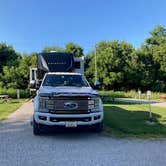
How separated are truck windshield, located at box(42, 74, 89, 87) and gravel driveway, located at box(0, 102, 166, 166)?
1.80 metres

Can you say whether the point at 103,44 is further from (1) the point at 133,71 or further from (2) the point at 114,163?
(2) the point at 114,163

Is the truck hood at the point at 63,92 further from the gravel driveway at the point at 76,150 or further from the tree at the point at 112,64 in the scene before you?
the tree at the point at 112,64

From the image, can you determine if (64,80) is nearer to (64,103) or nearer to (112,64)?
(64,103)

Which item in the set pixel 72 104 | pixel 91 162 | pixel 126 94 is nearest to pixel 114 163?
pixel 91 162

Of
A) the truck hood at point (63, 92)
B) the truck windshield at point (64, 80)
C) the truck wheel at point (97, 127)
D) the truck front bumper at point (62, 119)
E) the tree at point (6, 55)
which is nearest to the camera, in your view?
the truck front bumper at point (62, 119)

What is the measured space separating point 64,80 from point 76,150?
12.5 ft

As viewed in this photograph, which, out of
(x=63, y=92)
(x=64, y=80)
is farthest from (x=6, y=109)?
(x=63, y=92)

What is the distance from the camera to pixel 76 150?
24.7 ft

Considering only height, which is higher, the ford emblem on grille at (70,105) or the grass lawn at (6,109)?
the ford emblem on grille at (70,105)

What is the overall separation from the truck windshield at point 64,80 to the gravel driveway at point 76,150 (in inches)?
71.0

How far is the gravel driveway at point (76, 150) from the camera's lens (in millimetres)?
6477

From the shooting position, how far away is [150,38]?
5728 cm

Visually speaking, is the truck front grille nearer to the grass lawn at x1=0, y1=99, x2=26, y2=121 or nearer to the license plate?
the license plate

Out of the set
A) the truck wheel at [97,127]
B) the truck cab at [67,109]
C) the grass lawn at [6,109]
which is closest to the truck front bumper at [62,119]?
the truck cab at [67,109]
